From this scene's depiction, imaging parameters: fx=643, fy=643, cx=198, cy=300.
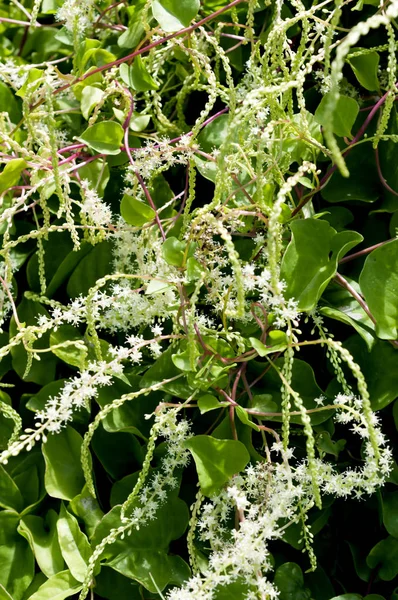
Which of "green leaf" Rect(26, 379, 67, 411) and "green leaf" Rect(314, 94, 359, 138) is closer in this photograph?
"green leaf" Rect(314, 94, 359, 138)

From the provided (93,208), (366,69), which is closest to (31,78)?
(93,208)

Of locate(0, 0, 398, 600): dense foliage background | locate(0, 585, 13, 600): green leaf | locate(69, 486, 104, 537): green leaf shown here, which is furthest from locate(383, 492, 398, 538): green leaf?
locate(0, 585, 13, 600): green leaf

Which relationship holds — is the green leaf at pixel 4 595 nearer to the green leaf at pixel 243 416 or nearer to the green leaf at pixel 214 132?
the green leaf at pixel 243 416

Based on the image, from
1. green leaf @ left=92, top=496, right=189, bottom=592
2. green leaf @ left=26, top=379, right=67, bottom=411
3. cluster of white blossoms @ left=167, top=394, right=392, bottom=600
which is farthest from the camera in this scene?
green leaf @ left=26, top=379, right=67, bottom=411

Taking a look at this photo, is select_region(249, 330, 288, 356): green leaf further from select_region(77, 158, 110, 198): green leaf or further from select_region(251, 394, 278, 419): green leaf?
select_region(77, 158, 110, 198): green leaf

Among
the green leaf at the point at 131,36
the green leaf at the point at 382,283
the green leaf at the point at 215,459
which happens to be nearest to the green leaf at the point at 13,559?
the green leaf at the point at 215,459

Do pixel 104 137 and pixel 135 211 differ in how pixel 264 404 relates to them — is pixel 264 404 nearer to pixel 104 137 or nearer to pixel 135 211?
pixel 135 211

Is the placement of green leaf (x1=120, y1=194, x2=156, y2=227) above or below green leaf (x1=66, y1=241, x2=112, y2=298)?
above
